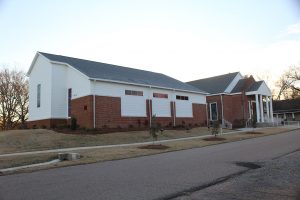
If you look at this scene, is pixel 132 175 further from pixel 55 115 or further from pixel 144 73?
pixel 144 73

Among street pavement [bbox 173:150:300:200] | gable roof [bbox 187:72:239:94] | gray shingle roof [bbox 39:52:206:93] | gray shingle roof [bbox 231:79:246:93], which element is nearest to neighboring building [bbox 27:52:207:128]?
gray shingle roof [bbox 39:52:206:93]

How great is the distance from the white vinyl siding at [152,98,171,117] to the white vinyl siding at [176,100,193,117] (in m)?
1.57

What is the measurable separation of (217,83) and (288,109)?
25.3 m

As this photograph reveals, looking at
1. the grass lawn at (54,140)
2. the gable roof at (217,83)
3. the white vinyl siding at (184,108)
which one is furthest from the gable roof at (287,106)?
the grass lawn at (54,140)

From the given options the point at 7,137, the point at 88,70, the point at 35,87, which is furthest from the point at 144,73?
the point at 7,137

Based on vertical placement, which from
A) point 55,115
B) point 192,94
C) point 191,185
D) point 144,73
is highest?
point 144,73

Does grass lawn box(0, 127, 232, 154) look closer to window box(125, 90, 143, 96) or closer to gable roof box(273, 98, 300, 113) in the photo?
window box(125, 90, 143, 96)

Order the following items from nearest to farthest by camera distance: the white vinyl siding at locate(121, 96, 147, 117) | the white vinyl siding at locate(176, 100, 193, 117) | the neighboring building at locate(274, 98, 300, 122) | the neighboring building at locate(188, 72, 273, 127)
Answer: the white vinyl siding at locate(121, 96, 147, 117)
the white vinyl siding at locate(176, 100, 193, 117)
the neighboring building at locate(188, 72, 273, 127)
the neighboring building at locate(274, 98, 300, 122)

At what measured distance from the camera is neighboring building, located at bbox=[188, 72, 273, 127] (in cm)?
4062

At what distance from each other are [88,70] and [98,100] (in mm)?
3782

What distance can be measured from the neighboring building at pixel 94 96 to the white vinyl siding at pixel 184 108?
0.36 ft

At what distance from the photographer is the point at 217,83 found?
44875 millimetres

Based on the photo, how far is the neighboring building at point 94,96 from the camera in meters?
27.2

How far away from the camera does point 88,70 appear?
29281 mm
